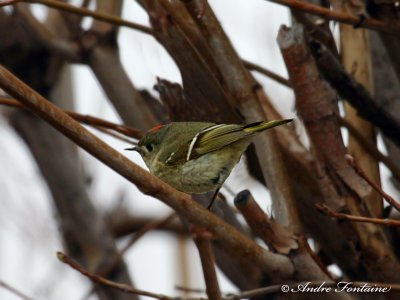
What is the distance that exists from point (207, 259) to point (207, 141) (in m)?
1.23

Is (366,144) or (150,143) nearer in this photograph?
(366,144)

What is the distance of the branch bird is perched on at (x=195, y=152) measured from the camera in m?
2.61

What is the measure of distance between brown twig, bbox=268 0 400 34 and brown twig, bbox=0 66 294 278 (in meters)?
0.75

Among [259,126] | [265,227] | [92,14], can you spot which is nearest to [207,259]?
[265,227]

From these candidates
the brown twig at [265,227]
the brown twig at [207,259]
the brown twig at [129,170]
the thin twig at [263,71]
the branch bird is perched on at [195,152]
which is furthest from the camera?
the thin twig at [263,71]

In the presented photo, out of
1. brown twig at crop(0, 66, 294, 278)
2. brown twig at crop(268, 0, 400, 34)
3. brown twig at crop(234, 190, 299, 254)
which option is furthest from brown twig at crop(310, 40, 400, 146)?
brown twig at crop(0, 66, 294, 278)

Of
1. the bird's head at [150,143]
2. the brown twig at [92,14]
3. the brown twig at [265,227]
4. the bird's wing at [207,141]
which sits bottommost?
the brown twig at [265,227]

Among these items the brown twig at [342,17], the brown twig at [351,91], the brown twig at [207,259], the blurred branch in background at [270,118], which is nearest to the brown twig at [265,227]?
the blurred branch in background at [270,118]

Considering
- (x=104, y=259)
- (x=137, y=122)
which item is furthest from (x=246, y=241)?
(x=104, y=259)

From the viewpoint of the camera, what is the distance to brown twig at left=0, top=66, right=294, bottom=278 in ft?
5.23

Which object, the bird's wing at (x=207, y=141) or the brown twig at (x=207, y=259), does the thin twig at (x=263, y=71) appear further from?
the brown twig at (x=207, y=259)

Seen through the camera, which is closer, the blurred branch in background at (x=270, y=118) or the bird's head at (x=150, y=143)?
the blurred branch in background at (x=270, y=118)

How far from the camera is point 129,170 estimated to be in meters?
1.67

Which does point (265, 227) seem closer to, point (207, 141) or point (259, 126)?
point (259, 126)
